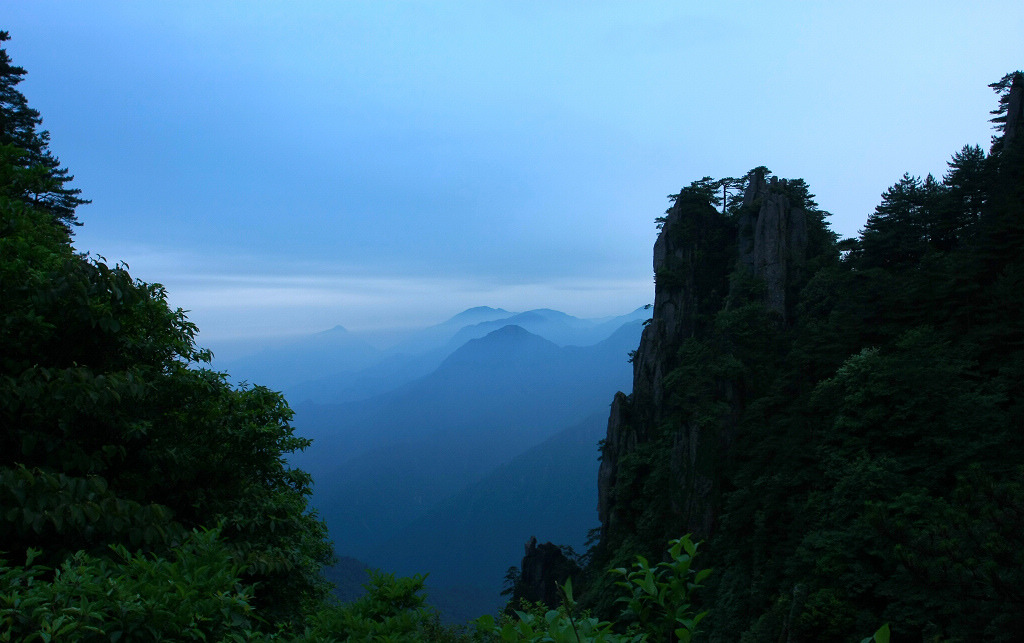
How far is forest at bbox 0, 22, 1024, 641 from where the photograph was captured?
4.09 meters

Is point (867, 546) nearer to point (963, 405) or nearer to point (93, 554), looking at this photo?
point (963, 405)

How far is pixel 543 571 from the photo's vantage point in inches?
1694

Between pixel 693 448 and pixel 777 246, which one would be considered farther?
pixel 777 246

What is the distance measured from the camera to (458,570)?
→ 160625 millimetres

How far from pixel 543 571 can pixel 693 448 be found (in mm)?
20770

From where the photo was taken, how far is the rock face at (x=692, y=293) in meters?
29.7

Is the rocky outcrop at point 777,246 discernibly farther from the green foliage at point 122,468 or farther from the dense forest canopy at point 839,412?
the green foliage at point 122,468

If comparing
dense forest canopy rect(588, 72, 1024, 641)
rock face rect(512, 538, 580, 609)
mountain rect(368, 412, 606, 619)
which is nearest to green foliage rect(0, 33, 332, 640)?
dense forest canopy rect(588, 72, 1024, 641)

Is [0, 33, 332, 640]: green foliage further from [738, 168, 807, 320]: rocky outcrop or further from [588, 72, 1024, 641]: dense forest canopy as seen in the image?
[738, 168, 807, 320]: rocky outcrop

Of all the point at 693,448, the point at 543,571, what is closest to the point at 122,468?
the point at 693,448

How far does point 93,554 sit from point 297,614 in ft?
11.7

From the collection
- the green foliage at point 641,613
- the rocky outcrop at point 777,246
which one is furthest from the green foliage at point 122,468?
the rocky outcrop at point 777,246

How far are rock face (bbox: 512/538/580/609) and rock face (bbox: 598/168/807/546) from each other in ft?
22.6

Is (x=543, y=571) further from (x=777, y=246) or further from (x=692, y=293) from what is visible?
(x=777, y=246)
